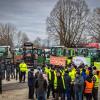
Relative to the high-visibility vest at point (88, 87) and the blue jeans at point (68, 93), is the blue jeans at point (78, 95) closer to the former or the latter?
the high-visibility vest at point (88, 87)

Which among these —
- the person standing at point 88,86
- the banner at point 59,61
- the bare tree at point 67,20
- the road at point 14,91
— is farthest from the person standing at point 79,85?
the bare tree at point 67,20

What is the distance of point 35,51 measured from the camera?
52000 millimetres

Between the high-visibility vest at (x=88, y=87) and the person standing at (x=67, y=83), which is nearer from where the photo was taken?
the high-visibility vest at (x=88, y=87)

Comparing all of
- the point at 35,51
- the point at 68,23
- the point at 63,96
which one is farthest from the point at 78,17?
the point at 63,96

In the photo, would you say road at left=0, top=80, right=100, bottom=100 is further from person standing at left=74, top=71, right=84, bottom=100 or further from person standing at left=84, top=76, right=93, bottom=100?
person standing at left=84, top=76, right=93, bottom=100

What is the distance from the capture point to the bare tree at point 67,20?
245 ft

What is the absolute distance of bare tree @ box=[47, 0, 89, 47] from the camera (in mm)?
74562

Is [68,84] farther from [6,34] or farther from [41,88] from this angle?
[6,34]

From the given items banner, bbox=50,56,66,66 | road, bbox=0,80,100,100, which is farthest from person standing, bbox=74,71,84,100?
banner, bbox=50,56,66,66

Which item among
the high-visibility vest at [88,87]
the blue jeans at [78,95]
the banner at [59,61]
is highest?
the banner at [59,61]

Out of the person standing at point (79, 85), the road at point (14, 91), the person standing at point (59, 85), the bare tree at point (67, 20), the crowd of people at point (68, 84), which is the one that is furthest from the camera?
the bare tree at point (67, 20)

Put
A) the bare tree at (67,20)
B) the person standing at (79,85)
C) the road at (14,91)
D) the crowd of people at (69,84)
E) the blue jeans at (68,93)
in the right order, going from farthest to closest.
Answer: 1. the bare tree at (67,20)
2. the road at (14,91)
3. the blue jeans at (68,93)
4. the person standing at (79,85)
5. the crowd of people at (69,84)

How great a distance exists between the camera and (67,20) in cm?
7544

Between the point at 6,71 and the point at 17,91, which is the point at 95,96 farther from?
the point at 6,71
